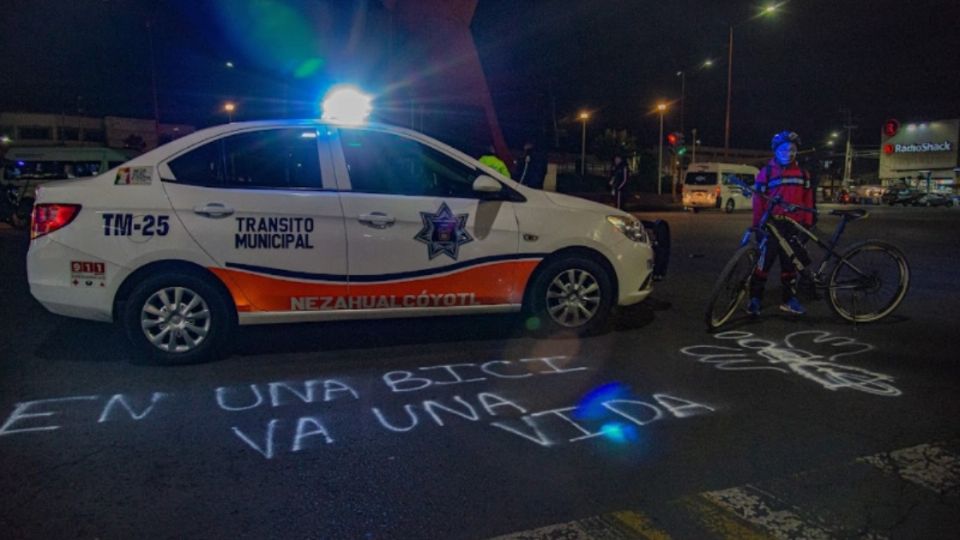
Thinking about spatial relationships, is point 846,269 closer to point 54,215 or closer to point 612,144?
point 54,215

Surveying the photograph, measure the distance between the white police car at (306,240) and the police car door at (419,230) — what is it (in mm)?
10

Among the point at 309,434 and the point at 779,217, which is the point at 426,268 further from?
the point at 779,217

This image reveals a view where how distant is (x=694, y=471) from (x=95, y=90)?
65601 millimetres

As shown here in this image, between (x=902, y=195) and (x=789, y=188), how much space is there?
48.0 metres

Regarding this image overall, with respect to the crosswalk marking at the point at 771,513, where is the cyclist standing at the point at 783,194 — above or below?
above

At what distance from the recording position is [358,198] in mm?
5129

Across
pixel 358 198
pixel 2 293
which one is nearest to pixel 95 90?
pixel 2 293

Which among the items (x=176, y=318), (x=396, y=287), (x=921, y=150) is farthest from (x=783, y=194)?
(x=921, y=150)

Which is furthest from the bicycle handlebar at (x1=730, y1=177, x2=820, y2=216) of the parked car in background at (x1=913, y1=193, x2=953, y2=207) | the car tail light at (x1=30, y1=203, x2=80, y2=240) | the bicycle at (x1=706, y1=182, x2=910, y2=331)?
the parked car in background at (x1=913, y1=193, x2=953, y2=207)

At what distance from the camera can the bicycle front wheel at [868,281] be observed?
631cm

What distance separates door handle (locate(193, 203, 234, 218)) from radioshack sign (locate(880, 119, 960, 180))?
73.1 meters

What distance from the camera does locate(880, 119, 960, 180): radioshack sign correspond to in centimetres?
6588

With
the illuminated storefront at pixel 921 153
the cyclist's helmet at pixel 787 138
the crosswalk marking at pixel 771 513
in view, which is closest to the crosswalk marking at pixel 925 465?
the crosswalk marking at pixel 771 513

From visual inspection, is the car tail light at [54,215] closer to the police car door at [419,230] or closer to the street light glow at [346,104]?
the police car door at [419,230]
